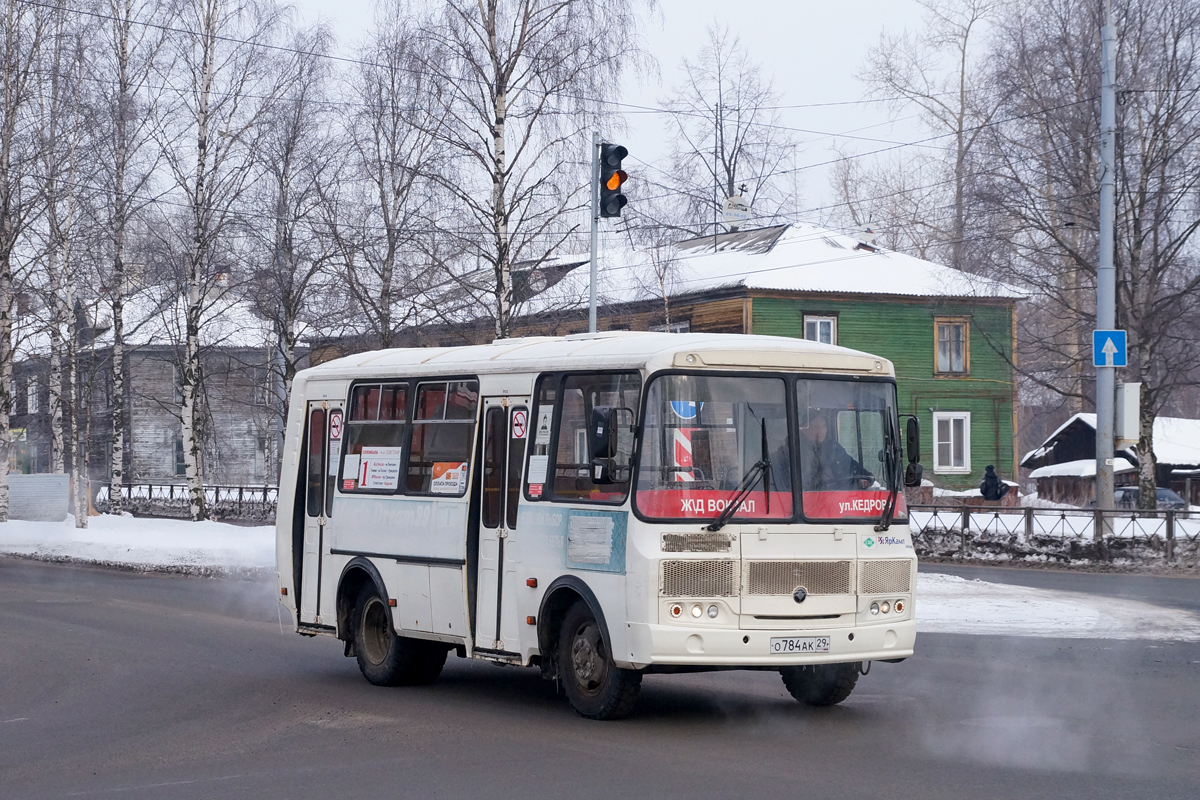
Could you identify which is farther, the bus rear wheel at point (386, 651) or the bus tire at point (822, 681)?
the bus rear wheel at point (386, 651)

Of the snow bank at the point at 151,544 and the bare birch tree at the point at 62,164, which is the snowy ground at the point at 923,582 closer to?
the snow bank at the point at 151,544

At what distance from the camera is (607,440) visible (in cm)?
941

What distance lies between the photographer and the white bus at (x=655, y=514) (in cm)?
946

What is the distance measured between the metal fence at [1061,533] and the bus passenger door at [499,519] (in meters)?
17.4

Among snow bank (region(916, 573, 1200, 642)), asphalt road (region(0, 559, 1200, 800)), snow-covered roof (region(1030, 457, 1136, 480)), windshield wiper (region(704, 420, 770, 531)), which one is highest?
windshield wiper (region(704, 420, 770, 531))

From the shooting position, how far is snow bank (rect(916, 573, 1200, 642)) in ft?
53.0

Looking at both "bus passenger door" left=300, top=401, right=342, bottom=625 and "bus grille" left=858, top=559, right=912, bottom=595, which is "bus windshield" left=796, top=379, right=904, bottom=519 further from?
"bus passenger door" left=300, top=401, right=342, bottom=625

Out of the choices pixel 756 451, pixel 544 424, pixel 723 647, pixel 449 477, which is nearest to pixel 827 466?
pixel 756 451

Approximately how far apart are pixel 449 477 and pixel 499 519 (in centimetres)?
72

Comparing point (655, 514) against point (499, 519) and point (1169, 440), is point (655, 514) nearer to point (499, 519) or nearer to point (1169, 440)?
point (499, 519)

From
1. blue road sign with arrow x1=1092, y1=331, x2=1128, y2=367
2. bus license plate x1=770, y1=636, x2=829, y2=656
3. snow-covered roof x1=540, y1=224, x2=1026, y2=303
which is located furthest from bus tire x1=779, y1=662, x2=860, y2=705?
snow-covered roof x1=540, y1=224, x2=1026, y2=303

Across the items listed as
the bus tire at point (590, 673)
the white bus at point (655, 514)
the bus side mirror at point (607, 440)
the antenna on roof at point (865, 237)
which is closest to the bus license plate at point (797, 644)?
the white bus at point (655, 514)

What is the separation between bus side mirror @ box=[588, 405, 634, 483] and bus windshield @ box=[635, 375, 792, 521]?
0.15 m

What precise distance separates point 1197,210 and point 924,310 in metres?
19.2
